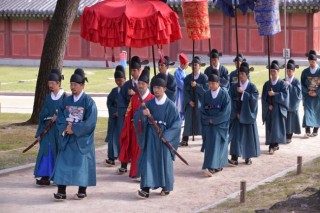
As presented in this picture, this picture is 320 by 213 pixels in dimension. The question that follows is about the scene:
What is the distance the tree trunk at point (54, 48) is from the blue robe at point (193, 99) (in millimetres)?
3473

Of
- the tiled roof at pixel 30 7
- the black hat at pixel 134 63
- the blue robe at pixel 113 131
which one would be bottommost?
the blue robe at pixel 113 131

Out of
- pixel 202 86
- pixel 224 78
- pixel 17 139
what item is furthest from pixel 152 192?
pixel 224 78

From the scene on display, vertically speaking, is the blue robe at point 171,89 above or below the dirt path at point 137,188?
above

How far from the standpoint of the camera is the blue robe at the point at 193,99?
57.9ft

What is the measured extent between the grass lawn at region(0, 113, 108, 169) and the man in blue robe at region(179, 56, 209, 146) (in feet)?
5.77

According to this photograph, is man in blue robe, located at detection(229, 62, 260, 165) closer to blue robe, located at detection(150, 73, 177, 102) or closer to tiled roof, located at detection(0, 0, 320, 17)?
blue robe, located at detection(150, 73, 177, 102)

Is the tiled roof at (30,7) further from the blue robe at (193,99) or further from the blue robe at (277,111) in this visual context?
the blue robe at (277,111)

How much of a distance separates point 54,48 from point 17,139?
286 cm

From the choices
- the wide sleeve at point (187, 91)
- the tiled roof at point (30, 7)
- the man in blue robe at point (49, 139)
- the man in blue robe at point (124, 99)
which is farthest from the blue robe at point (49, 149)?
the tiled roof at point (30, 7)

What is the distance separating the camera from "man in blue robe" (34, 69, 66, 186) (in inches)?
514

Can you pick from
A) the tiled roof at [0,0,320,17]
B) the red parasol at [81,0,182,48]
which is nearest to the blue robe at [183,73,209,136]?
the red parasol at [81,0,182,48]

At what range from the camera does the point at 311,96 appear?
19156 mm

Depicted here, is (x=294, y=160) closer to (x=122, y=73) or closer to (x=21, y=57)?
(x=122, y=73)

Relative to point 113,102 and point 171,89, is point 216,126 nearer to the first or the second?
point 113,102
